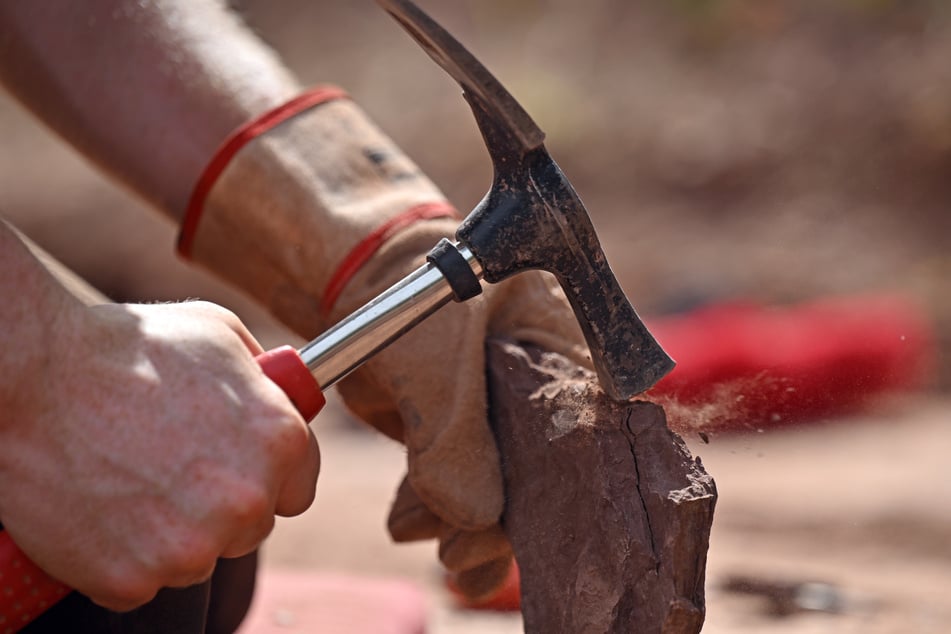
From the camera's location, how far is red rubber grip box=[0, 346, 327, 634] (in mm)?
1142

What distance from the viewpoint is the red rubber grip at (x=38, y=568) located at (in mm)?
1142

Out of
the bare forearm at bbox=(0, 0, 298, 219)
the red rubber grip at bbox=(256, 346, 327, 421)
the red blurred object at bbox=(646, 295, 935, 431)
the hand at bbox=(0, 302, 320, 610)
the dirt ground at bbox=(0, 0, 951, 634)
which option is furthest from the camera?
the red blurred object at bbox=(646, 295, 935, 431)

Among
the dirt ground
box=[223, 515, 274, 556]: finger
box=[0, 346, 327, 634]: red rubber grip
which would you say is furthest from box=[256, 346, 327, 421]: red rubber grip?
the dirt ground

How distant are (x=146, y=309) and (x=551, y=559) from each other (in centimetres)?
62

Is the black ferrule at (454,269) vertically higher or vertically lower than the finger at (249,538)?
higher

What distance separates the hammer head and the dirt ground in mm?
885

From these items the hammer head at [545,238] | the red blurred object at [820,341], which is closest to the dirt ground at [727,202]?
the red blurred object at [820,341]

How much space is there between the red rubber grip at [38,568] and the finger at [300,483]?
49 millimetres

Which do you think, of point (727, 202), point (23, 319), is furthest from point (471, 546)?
point (727, 202)

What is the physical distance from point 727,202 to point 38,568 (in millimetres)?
5976

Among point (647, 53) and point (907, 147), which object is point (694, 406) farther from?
point (647, 53)

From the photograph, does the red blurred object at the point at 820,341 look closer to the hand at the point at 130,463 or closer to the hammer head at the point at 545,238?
the hammer head at the point at 545,238

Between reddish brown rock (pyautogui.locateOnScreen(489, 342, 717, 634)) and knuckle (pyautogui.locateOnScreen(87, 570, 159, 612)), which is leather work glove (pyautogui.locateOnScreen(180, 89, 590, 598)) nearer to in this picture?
reddish brown rock (pyautogui.locateOnScreen(489, 342, 717, 634))

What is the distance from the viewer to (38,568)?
1.15 meters
